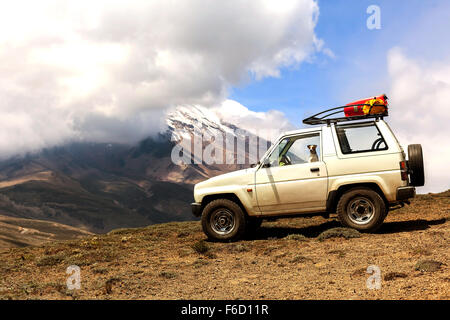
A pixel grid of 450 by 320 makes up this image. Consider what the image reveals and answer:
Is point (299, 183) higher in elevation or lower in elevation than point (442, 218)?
higher

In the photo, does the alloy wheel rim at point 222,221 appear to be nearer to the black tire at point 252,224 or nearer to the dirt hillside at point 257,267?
the dirt hillside at point 257,267

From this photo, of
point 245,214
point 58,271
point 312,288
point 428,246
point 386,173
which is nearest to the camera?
point 312,288

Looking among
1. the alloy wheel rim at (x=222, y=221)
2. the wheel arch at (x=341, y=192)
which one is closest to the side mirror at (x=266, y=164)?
the alloy wheel rim at (x=222, y=221)

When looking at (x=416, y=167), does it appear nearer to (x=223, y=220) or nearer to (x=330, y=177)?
(x=330, y=177)

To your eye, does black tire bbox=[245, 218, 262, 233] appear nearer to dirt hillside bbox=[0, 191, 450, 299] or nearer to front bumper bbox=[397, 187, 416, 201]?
dirt hillside bbox=[0, 191, 450, 299]

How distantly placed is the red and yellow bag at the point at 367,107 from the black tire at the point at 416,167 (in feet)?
3.86

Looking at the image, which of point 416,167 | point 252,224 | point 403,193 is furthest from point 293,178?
point 416,167

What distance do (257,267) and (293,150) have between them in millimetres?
3137

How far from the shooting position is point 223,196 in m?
9.29

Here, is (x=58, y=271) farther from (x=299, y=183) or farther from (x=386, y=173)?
(x=386, y=173)

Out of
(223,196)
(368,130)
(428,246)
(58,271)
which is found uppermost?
(368,130)

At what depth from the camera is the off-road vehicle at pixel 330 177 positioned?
Result: 327 inches
